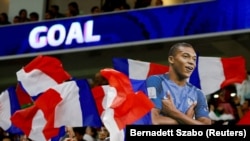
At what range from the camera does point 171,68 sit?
9.16m

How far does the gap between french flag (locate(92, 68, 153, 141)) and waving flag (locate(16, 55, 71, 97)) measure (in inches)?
52.7

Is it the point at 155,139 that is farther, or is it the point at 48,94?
the point at 48,94

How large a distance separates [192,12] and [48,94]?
5.13 metres

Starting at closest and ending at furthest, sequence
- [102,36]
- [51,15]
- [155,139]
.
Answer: [155,139], [102,36], [51,15]

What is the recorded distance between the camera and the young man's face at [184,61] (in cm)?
898

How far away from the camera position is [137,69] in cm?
1005

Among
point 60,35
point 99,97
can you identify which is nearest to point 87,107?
point 99,97

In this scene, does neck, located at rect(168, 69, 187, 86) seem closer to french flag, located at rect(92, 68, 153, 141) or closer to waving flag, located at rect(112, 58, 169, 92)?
french flag, located at rect(92, 68, 153, 141)

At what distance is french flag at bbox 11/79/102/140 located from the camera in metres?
9.66

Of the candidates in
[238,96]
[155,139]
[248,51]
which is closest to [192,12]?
[248,51]

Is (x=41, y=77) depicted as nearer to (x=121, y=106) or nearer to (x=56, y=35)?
(x=121, y=106)

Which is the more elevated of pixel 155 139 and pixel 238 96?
pixel 155 139

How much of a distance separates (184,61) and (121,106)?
39.6 inches

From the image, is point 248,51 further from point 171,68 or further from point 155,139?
point 155,139
